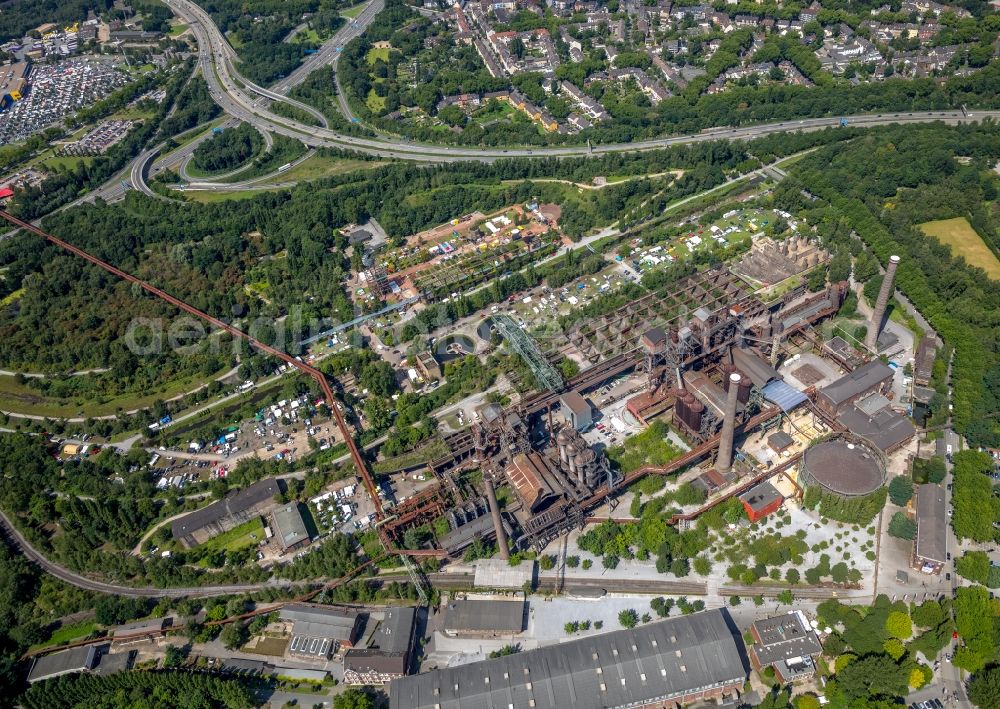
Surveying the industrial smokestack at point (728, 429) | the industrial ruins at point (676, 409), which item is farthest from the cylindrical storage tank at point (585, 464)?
the industrial smokestack at point (728, 429)

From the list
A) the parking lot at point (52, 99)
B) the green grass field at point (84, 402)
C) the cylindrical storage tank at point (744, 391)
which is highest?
the parking lot at point (52, 99)

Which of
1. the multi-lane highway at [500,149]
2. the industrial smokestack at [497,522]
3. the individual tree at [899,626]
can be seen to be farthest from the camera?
the multi-lane highway at [500,149]

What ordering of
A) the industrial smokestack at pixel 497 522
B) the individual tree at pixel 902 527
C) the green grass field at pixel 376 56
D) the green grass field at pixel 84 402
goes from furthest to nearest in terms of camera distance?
the green grass field at pixel 376 56
the green grass field at pixel 84 402
the individual tree at pixel 902 527
the industrial smokestack at pixel 497 522

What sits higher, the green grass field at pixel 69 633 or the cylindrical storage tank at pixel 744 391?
the cylindrical storage tank at pixel 744 391

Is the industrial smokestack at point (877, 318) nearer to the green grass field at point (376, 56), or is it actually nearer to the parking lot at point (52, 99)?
the green grass field at point (376, 56)

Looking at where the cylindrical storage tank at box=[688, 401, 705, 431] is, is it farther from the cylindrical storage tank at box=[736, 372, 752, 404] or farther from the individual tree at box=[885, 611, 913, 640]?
the individual tree at box=[885, 611, 913, 640]

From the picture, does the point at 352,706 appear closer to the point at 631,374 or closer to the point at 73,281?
the point at 631,374

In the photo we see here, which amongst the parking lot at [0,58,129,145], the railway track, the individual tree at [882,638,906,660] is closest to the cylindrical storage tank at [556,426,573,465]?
the railway track
